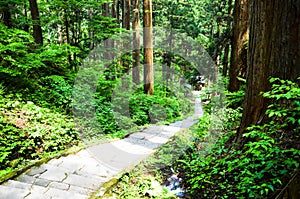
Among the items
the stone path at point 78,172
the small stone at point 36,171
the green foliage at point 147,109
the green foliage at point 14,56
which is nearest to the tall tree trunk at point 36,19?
the green foliage at point 14,56

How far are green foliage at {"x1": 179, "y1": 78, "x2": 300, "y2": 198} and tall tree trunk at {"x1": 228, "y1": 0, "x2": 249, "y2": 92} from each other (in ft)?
12.4

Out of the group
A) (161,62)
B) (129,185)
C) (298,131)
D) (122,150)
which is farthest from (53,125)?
(161,62)

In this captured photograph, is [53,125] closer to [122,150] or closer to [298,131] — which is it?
[122,150]

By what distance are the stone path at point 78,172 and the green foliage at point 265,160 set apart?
5.58ft

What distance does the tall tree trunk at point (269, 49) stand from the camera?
303cm

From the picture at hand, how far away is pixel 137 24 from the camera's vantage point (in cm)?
1373

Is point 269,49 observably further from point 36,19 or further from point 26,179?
point 36,19

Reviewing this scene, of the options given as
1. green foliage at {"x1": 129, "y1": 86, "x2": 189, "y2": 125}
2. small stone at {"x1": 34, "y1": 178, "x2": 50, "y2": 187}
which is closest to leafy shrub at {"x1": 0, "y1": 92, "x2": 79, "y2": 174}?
small stone at {"x1": 34, "y1": 178, "x2": 50, "y2": 187}

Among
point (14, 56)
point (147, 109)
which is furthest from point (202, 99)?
point (14, 56)

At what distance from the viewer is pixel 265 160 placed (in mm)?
2994

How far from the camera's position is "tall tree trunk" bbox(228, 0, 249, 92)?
689cm

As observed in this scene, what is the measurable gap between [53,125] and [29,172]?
6.32 ft

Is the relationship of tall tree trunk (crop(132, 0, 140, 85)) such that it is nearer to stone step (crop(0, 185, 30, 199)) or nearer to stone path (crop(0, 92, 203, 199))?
stone path (crop(0, 92, 203, 199))

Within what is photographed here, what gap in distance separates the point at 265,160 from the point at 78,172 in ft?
10.7
